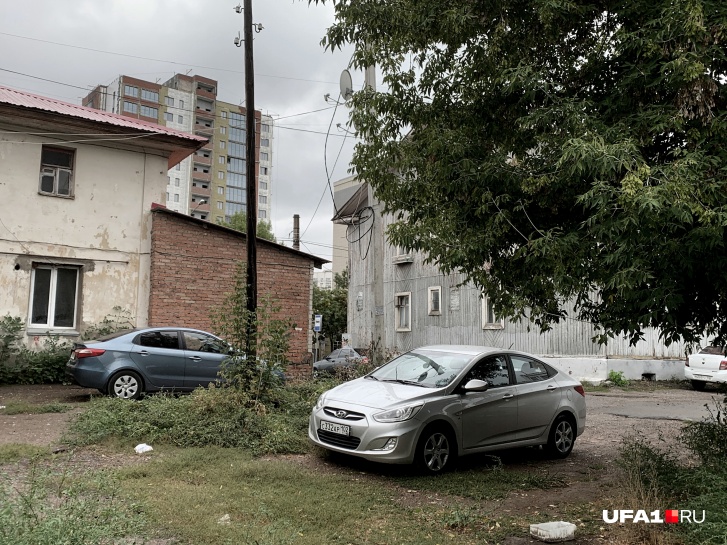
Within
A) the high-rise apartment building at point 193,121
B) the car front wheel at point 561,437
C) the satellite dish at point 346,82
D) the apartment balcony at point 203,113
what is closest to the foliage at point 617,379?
the car front wheel at point 561,437

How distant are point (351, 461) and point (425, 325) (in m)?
20.4

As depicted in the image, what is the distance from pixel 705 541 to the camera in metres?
4.34

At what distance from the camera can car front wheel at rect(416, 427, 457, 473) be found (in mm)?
7387

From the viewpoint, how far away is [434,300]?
28062mm

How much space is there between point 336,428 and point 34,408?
21.5 feet

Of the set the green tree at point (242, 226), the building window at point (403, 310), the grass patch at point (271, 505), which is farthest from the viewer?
the green tree at point (242, 226)

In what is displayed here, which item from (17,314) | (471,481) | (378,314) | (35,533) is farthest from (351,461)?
(17,314)

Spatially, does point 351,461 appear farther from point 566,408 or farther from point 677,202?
point 677,202

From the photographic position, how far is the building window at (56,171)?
15.6 meters

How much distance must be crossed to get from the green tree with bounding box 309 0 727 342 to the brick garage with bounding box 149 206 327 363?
9375 mm

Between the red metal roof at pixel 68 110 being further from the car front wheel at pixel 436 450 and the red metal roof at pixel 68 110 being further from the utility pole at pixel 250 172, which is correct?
the car front wheel at pixel 436 450

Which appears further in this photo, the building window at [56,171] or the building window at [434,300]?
the building window at [434,300]

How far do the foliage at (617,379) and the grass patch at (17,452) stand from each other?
17.8 metres

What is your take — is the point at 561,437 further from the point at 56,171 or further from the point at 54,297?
the point at 56,171
